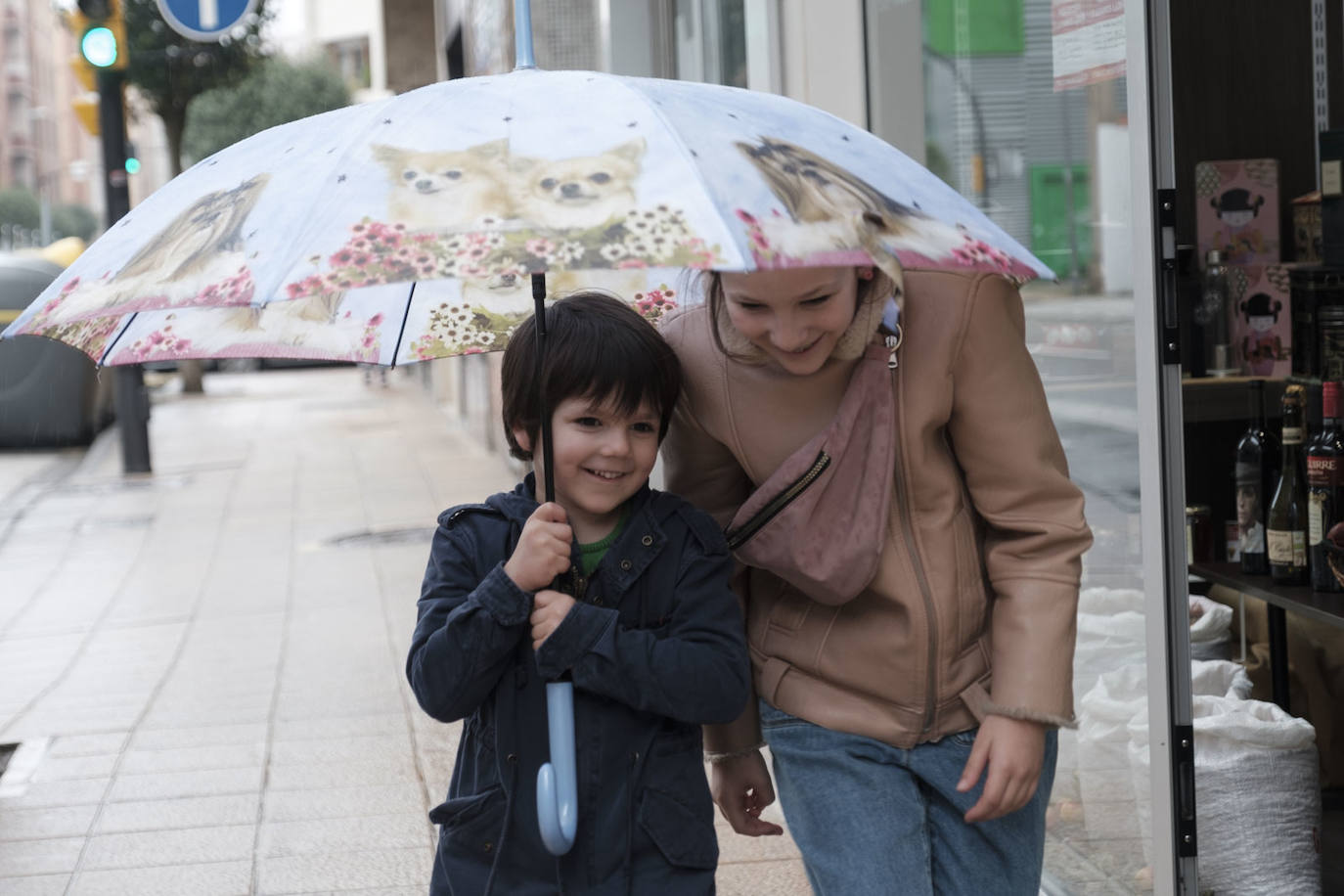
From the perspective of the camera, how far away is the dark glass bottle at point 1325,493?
388 cm

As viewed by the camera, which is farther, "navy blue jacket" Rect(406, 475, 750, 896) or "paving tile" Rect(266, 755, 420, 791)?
"paving tile" Rect(266, 755, 420, 791)

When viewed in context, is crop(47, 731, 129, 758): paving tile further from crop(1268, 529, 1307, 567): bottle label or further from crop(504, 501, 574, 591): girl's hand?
crop(504, 501, 574, 591): girl's hand

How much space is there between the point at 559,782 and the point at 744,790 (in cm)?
44

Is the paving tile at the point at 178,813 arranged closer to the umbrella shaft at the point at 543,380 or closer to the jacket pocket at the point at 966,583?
the umbrella shaft at the point at 543,380

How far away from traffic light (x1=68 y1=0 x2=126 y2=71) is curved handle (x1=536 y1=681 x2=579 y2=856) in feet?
42.4

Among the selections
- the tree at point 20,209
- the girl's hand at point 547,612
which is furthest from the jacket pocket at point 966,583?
the tree at point 20,209

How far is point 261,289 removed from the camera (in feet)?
6.19

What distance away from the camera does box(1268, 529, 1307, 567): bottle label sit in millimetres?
3988

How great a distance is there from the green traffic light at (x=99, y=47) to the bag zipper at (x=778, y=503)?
12872mm

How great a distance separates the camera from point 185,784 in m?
5.39

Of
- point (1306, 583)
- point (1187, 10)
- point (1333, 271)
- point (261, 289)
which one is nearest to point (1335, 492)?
point (1306, 583)

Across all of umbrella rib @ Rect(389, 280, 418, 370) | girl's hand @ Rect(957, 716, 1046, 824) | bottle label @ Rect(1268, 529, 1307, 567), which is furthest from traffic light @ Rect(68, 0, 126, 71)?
girl's hand @ Rect(957, 716, 1046, 824)

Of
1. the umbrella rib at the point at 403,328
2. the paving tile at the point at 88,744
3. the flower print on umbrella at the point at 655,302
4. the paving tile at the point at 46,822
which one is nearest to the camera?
the umbrella rib at the point at 403,328

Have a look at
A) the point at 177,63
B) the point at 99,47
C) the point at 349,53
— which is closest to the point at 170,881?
the point at 99,47
